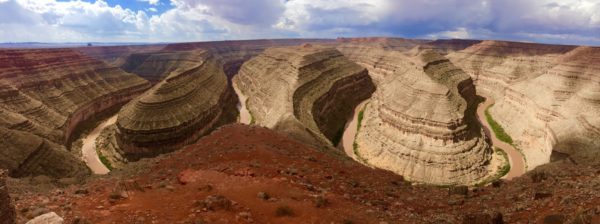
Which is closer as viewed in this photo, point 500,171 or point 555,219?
point 555,219

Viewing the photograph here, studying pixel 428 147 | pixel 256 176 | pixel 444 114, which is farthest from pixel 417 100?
pixel 256 176

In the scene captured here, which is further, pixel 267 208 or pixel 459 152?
pixel 459 152

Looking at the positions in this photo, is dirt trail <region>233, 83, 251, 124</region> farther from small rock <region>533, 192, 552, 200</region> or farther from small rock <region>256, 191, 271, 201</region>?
small rock <region>533, 192, 552, 200</region>

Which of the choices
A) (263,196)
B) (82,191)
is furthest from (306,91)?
(82,191)

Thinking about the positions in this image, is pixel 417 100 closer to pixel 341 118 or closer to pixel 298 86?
pixel 341 118

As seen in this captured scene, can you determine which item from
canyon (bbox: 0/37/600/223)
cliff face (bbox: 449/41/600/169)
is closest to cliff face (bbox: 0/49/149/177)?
canyon (bbox: 0/37/600/223)

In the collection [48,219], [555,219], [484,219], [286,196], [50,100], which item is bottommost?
[50,100]

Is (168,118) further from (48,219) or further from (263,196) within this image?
(48,219)
